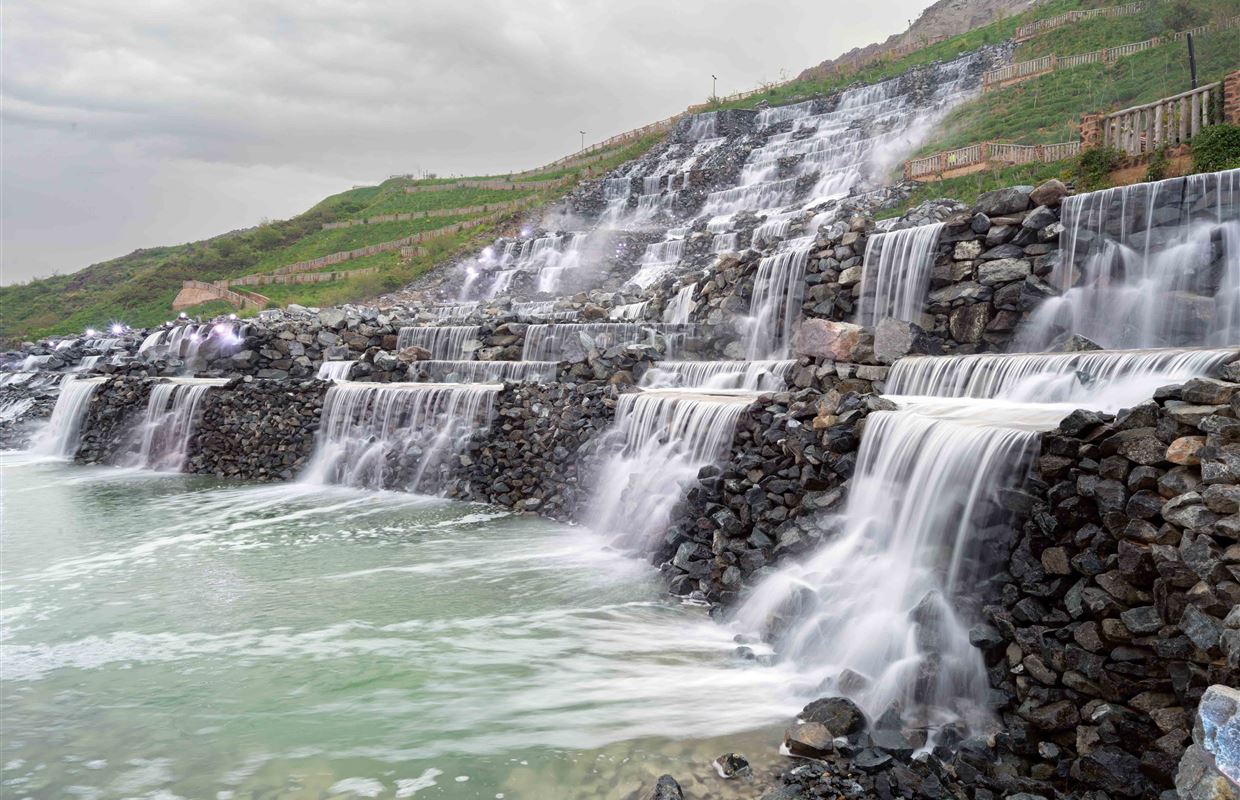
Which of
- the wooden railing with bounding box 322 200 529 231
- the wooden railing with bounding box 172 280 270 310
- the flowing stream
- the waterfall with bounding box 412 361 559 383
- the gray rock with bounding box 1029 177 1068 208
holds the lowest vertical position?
the flowing stream

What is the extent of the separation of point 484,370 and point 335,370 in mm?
4501

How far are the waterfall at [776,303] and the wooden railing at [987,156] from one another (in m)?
9.27

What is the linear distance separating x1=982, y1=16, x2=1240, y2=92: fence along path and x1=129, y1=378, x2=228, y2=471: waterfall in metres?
32.8

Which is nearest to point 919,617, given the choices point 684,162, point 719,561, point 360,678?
point 719,561

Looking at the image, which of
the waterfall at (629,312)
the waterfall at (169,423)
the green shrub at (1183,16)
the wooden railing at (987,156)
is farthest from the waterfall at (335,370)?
the green shrub at (1183,16)

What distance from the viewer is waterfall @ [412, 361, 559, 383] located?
55.4 ft

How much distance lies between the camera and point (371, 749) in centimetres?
527

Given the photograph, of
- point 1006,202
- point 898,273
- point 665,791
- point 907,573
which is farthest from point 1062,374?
point 665,791

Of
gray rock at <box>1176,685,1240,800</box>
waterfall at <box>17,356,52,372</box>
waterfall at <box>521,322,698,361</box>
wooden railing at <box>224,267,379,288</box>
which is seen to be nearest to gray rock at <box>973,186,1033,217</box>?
waterfall at <box>521,322,698,361</box>

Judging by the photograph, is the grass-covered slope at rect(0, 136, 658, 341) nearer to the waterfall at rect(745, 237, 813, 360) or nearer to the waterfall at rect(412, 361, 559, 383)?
the waterfall at rect(412, 361, 559, 383)

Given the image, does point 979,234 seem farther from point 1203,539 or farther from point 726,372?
point 1203,539

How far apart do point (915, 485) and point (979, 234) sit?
7.09m

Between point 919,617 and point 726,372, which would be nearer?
point 919,617

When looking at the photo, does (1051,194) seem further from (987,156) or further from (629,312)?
(987,156)
